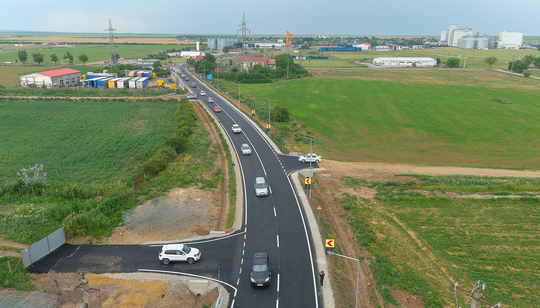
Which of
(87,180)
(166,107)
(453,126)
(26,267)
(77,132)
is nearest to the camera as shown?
(26,267)

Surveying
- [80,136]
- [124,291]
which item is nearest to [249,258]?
[124,291]

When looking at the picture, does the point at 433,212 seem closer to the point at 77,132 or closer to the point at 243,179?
the point at 243,179

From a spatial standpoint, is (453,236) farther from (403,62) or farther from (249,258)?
(403,62)

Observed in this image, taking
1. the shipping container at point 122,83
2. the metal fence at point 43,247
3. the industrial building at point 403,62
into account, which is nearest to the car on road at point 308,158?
the metal fence at point 43,247

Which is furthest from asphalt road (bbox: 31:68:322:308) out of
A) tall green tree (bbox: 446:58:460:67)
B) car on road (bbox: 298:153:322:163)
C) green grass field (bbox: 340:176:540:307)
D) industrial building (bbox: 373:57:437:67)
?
industrial building (bbox: 373:57:437:67)

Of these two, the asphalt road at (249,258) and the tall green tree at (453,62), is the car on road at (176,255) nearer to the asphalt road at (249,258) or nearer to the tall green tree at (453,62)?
the asphalt road at (249,258)

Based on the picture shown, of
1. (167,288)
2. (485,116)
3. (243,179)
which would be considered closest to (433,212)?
(243,179)
